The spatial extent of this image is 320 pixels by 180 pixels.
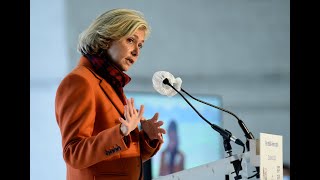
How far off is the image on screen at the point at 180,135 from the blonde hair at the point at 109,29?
1784mm

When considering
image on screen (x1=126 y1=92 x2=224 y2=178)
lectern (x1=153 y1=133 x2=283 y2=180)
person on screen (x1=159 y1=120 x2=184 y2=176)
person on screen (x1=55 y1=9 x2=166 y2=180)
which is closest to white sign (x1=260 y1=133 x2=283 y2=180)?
lectern (x1=153 y1=133 x2=283 y2=180)

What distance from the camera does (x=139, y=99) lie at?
11.9ft

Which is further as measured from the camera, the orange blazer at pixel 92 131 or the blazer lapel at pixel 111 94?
the blazer lapel at pixel 111 94

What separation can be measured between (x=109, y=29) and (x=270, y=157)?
644mm

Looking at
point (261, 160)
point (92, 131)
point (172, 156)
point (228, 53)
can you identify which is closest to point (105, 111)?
point (92, 131)

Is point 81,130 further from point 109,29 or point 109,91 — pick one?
point 109,29

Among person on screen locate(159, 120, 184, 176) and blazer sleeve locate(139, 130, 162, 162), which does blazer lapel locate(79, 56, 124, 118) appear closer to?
blazer sleeve locate(139, 130, 162, 162)

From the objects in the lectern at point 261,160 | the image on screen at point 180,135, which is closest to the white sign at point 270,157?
the lectern at point 261,160

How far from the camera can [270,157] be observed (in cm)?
164

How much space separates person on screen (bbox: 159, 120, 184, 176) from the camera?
3.73m

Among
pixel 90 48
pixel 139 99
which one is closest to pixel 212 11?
pixel 139 99

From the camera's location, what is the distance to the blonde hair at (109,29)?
1774 millimetres

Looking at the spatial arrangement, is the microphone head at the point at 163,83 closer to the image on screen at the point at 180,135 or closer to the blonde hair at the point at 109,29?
the blonde hair at the point at 109,29

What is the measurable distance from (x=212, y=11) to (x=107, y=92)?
254 centimetres
